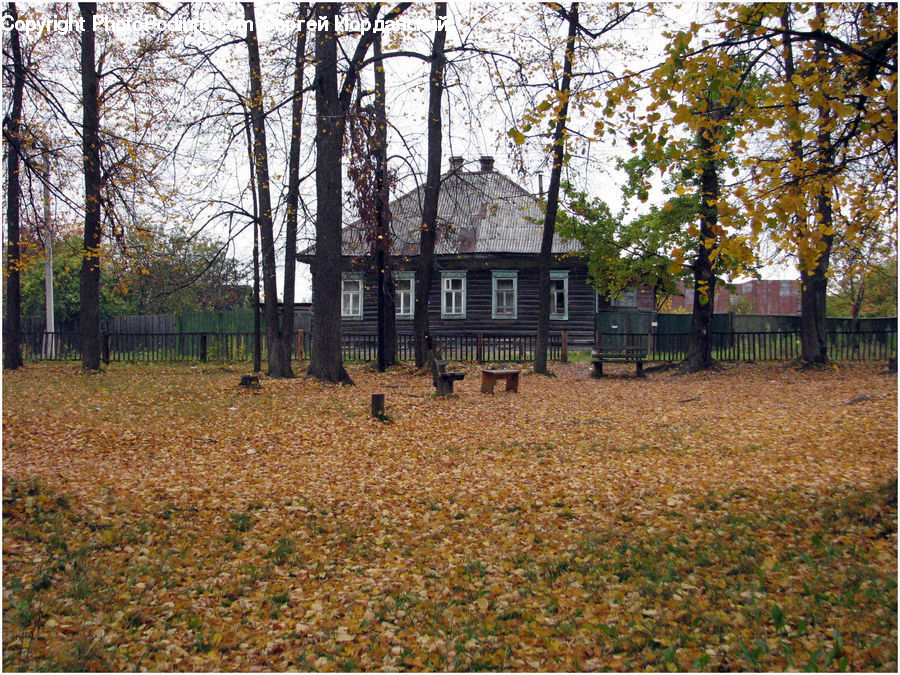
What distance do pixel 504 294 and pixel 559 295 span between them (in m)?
2.24

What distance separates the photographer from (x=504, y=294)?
1089 inches

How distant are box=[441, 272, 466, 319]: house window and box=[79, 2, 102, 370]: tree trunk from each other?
13714 mm

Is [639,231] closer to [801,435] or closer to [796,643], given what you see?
[801,435]

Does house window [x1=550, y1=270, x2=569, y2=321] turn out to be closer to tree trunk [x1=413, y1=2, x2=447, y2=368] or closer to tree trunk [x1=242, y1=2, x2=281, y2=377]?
tree trunk [x1=413, y1=2, x2=447, y2=368]

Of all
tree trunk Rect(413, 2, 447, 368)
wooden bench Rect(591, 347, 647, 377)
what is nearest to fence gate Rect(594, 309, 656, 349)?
wooden bench Rect(591, 347, 647, 377)

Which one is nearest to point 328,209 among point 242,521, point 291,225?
point 291,225

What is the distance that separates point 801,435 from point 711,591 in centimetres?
577

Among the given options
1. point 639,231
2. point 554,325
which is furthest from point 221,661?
point 554,325

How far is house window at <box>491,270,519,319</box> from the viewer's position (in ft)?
90.3

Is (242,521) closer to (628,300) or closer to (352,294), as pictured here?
(352,294)

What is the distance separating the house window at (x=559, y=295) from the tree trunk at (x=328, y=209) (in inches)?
541

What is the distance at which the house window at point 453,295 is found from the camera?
27703 mm

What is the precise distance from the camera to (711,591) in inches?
169

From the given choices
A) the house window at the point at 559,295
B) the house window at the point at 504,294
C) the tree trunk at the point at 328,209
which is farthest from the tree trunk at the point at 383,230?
the house window at the point at 559,295
